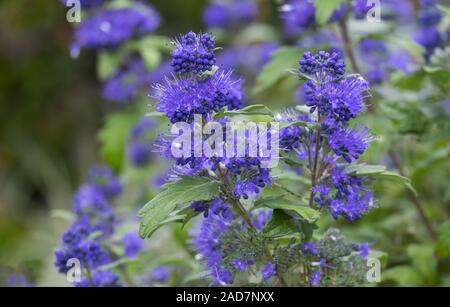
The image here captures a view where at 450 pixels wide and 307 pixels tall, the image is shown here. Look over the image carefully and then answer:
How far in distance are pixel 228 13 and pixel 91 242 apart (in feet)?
8.67

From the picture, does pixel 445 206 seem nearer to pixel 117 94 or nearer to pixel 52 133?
pixel 117 94

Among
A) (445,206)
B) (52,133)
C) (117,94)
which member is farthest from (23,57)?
(445,206)

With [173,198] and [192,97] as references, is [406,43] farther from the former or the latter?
[173,198]

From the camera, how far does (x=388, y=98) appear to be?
11.1ft

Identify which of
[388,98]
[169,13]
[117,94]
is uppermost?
[169,13]

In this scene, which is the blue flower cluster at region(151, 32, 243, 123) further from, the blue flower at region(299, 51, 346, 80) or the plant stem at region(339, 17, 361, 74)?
the plant stem at region(339, 17, 361, 74)

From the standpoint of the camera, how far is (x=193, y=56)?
205cm

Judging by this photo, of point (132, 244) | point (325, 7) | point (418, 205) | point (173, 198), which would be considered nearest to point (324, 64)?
point (173, 198)

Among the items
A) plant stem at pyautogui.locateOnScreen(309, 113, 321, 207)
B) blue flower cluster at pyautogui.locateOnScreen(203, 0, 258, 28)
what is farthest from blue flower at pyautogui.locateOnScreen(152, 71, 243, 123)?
blue flower cluster at pyautogui.locateOnScreen(203, 0, 258, 28)

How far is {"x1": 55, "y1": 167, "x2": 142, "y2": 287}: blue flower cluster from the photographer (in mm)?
2713

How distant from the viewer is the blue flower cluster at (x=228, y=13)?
16.2 feet

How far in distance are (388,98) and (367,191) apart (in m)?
1.16

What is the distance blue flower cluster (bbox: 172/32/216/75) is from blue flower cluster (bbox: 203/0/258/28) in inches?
113

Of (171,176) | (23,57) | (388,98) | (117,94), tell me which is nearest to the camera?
(171,176)
